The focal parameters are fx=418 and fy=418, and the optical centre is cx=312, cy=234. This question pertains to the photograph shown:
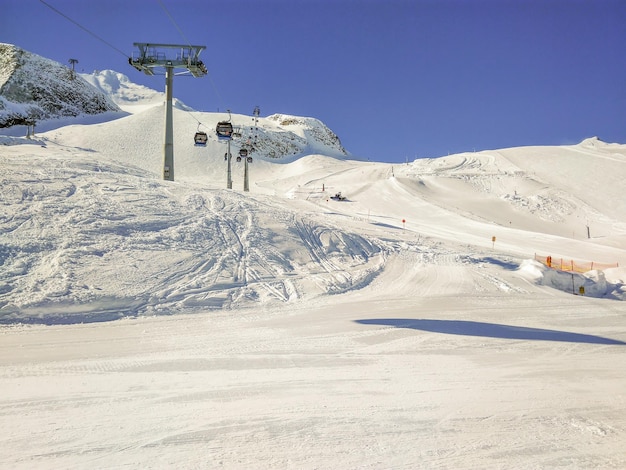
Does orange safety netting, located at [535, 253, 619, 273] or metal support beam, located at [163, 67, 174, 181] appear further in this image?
metal support beam, located at [163, 67, 174, 181]

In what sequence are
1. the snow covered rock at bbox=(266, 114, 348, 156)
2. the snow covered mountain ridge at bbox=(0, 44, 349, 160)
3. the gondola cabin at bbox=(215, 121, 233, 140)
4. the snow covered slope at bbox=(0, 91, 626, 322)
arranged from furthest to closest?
the snow covered rock at bbox=(266, 114, 348, 156) → the snow covered mountain ridge at bbox=(0, 44, 349, 160) → the gondola cabin at bbox=(215, 121, 233, 140) → the snow covered slope at bbox=(0, 91, 626, 322)

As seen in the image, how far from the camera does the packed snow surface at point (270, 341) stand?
409 cm

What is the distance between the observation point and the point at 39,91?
88.9 meters

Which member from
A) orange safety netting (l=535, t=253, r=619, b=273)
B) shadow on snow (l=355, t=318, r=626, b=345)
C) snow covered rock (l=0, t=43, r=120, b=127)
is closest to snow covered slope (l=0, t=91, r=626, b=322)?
orange safety netting (l=535, t=253, r=619, b=273)

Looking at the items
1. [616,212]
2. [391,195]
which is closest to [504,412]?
[391,195]

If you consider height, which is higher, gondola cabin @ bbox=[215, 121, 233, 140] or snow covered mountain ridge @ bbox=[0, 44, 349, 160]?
snow covered mountain ridge @ bbox=[0, 44, 349, 160]

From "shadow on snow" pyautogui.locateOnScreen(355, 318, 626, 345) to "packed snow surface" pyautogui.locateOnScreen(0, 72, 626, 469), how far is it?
7 cm

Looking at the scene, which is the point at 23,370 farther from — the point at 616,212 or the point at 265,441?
the point at 616,212

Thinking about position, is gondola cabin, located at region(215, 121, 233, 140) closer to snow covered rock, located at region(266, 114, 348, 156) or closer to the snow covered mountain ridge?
the snow covered mountain ridge

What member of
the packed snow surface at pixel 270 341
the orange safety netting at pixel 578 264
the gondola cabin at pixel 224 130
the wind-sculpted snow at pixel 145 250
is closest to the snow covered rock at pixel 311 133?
the gondola cabin at pixel 224 130

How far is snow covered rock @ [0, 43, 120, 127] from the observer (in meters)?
81.4

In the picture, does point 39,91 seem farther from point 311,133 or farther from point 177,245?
point 177,245

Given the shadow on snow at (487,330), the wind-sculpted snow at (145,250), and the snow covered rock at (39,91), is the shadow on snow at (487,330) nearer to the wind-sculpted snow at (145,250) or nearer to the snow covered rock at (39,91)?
the wind-sculpted snow at (145,250)

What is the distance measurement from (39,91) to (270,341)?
105 metres
